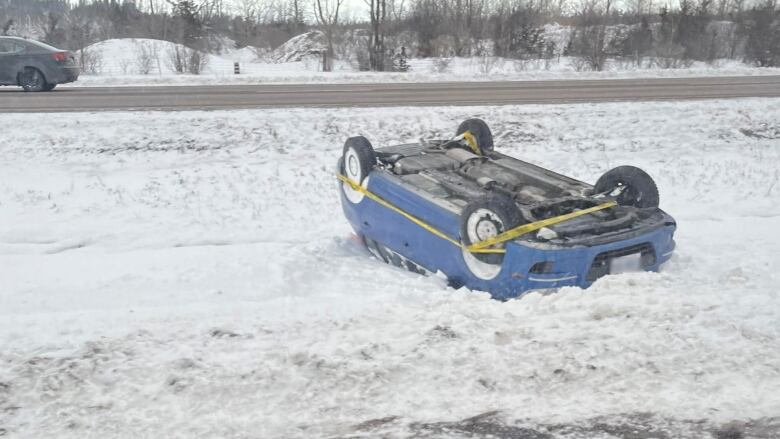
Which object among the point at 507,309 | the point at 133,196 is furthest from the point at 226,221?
the point at 507,309

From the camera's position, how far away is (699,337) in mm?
4141

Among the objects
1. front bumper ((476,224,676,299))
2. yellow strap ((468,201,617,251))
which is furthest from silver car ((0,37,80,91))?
front bumper ((476,224,676,299))

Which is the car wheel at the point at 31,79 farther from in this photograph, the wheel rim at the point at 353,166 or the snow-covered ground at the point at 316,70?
the wheel rim at the point at 353,166

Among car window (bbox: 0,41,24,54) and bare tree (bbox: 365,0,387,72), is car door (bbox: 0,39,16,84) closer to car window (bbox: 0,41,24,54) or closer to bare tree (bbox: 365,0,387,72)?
car window (bbox: 0,41,24,54)

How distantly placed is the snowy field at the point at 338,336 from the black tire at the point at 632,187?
1.84 feet

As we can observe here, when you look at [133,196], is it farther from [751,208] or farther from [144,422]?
[751,208]

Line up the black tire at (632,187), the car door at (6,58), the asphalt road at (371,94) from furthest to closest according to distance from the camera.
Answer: the car door at (6,58) → the asphalt road at (371,94) → the black tire at (632,187)

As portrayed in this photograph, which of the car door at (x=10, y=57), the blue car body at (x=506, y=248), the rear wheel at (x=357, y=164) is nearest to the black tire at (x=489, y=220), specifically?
the blue car body at (x=506, y=248)

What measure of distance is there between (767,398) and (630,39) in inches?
1533

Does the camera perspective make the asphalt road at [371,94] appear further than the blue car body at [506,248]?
Yes

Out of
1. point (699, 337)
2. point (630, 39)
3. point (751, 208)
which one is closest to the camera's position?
point (699, 337)

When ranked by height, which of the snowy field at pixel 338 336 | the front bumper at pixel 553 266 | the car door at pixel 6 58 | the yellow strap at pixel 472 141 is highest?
the car door at pixel 6 58

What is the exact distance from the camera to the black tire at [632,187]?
6012mm

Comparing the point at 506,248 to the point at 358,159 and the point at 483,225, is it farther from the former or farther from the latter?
the point at 358,159
